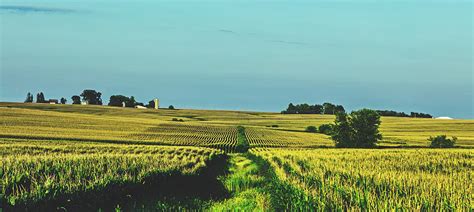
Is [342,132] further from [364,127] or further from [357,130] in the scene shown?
[364,127]

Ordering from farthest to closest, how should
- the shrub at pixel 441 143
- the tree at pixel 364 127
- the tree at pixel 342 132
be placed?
the tree at pixel 342 132, the tree at pixel 364 127, the shrub at pixel 441 143

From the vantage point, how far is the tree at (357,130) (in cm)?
8119

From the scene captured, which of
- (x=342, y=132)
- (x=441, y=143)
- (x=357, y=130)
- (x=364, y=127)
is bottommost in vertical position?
(x=441, y=143)

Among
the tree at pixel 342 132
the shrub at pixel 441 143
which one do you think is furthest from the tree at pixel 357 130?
the shrub at pixel 441 143

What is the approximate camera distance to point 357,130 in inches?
3253

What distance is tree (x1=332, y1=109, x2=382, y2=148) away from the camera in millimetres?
81188

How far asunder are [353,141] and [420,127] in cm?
5080

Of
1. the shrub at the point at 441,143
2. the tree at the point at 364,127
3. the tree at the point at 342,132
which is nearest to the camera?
the shrub at the point at 441,143

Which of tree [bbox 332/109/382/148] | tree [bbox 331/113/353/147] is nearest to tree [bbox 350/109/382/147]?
tree [bbox 332/109/382/148]

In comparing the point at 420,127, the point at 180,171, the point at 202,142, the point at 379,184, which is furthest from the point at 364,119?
the point at 379,184

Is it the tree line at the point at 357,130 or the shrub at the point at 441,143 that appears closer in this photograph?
the shrub at the point at 441,143

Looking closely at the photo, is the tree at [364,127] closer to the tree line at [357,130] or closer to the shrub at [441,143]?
the tree line at [357,130]

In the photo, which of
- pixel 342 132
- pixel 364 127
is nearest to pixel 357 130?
pixel 364 127

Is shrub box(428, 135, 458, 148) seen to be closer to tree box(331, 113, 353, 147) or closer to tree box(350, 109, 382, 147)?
tree box(350, 109, 382, 147)
